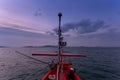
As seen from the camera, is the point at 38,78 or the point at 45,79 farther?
the point at 38,78

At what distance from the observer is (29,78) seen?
776 inches

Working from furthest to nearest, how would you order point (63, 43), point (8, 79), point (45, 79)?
point (8, 79)
point (63, 43)
point (45, 79)

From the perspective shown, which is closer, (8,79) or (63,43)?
(63,43)

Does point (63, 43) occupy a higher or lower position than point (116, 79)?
higher

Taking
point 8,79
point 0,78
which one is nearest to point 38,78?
point 8,79

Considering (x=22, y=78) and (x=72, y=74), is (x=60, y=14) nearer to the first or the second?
(x=72, y=74)

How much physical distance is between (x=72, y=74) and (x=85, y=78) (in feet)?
23.7

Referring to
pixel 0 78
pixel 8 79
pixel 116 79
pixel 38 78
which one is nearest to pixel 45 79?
pixel 38 78

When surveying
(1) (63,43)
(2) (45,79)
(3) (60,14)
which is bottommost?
(2) (45,79)

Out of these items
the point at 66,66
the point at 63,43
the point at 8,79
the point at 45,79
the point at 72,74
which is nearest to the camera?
the point at 45,79

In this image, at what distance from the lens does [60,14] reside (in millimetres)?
15406

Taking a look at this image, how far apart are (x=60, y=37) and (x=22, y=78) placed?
10210mm

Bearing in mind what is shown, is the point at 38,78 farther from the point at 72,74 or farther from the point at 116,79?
the point at 116,79

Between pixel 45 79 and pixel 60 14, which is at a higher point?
pixel 60 14
